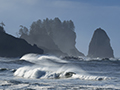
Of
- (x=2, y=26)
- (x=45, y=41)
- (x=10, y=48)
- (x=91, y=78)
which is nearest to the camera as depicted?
(x=91, y=78)

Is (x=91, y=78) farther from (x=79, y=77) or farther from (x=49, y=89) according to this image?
(x=49, y=89)

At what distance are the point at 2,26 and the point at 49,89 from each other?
333ft

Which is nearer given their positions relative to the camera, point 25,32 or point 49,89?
point 49,89

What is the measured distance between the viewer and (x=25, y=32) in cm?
18075

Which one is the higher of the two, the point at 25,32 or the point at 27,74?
the point at 25,32

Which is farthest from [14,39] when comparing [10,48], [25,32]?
[25,32]

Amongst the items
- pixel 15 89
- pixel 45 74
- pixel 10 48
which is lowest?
pixel 15 89

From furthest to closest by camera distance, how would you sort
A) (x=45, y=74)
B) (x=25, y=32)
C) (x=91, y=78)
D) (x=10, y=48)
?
1. (x=25, y=32)
2. (x=10, y=48)
3. (x=45, y=74)
4. (x=91, y=78)

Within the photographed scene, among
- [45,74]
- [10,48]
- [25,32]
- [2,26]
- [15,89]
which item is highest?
[25,32]

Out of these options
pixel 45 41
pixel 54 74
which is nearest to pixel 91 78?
pixel 54 74

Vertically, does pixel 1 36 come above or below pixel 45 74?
above

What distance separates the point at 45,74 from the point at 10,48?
72.8 meters

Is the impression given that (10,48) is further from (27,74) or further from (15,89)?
(15,89)

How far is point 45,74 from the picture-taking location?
19.0 m
